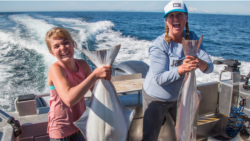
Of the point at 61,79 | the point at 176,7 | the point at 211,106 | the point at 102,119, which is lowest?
the point at 211,106

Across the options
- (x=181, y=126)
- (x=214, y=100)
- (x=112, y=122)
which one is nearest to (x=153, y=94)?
(x=181, y=126)

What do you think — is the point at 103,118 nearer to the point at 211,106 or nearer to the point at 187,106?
the point at 187,106

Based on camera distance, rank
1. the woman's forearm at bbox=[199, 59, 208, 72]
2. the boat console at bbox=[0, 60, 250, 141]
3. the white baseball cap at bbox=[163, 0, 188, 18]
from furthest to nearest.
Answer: the boat console at bbox=[0, 60, 250, 141] < the white baseball cap at bbox=[163, 0, 188, 18] < the woman's forearm at bbox=[199, 59, 208, 72]

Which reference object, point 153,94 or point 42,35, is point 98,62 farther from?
point 42,35

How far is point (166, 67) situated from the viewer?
1.51 meters

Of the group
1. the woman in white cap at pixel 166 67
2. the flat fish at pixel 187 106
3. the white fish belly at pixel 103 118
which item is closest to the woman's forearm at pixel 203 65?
the woman in white cap at pixel 166 67

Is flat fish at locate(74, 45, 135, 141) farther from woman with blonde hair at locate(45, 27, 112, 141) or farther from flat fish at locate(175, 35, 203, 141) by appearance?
flat fish at locate(175, 35, 203, 141)

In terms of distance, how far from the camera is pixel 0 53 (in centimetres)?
866

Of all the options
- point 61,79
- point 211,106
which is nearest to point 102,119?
point 61,79

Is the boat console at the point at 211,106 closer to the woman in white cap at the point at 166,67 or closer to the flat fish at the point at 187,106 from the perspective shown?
the woman in white cap at the point at 166,67

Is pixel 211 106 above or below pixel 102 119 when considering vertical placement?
below

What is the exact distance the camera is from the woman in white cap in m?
1.46

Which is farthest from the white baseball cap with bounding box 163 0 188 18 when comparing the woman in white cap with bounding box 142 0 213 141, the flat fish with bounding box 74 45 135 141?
the flat fish with bounding box 74 45 135 141

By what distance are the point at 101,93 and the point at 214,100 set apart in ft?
6.67
